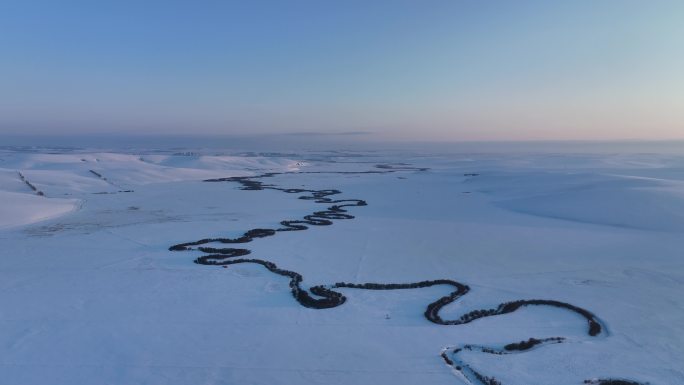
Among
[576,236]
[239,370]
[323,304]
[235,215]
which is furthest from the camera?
[235,215]

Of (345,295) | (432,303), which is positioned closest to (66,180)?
(345,295)

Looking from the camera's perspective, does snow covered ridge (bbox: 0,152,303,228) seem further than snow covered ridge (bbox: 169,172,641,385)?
Yes

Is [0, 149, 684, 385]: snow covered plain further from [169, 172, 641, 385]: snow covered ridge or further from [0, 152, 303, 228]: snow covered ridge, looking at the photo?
[0, 152, 303, 228]: snow covered ridge

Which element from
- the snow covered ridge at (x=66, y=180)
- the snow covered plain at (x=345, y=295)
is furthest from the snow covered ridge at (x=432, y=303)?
the snow covered ridge at (x=66, y=180)

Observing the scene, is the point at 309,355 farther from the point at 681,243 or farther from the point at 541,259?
Answer: the point at 681,243

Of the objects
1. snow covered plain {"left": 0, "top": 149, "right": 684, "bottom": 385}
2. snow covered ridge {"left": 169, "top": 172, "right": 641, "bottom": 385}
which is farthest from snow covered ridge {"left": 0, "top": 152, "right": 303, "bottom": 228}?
snow covered ridge {"left": 169, "top": 172, "right": 641, "bottom": 385}

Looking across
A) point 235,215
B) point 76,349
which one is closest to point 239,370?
point 76,349

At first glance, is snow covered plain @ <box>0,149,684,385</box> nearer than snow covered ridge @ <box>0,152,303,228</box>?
Yes

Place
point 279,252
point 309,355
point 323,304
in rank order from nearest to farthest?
point 309,355 → point 323,304 → point 279,252

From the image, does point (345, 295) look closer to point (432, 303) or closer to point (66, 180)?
point (432, 303)
